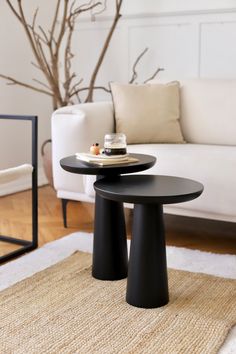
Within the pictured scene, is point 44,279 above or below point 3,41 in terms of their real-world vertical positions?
below

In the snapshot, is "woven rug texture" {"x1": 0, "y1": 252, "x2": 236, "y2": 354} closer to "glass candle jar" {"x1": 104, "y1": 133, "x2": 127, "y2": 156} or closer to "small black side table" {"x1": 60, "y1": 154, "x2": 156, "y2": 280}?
"small black side table" {"x1": 60, "y1": 154, "x2": 156, "y2": 280}

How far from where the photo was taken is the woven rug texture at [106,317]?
165cm

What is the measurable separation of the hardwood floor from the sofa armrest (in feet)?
0.79

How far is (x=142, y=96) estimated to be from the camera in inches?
121

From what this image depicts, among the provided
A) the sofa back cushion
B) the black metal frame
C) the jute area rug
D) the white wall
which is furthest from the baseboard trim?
the jute area rug

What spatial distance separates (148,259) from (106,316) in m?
0.24

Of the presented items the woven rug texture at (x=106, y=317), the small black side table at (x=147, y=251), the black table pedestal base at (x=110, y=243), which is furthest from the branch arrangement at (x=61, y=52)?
the small black side table at (x=147, y=251)

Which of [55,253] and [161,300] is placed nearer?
[161,300]

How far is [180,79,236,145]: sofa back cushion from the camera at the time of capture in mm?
3053

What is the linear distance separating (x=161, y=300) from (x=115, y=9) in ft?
8.84

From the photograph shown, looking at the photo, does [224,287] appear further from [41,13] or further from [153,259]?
[41,13]

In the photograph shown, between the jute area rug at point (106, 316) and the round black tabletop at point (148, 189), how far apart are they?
0.39 metres

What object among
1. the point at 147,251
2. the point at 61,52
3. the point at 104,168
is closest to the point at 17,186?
the point at 61,52

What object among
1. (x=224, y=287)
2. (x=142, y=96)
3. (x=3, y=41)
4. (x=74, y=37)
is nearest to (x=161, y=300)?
(x=224, y=287)
